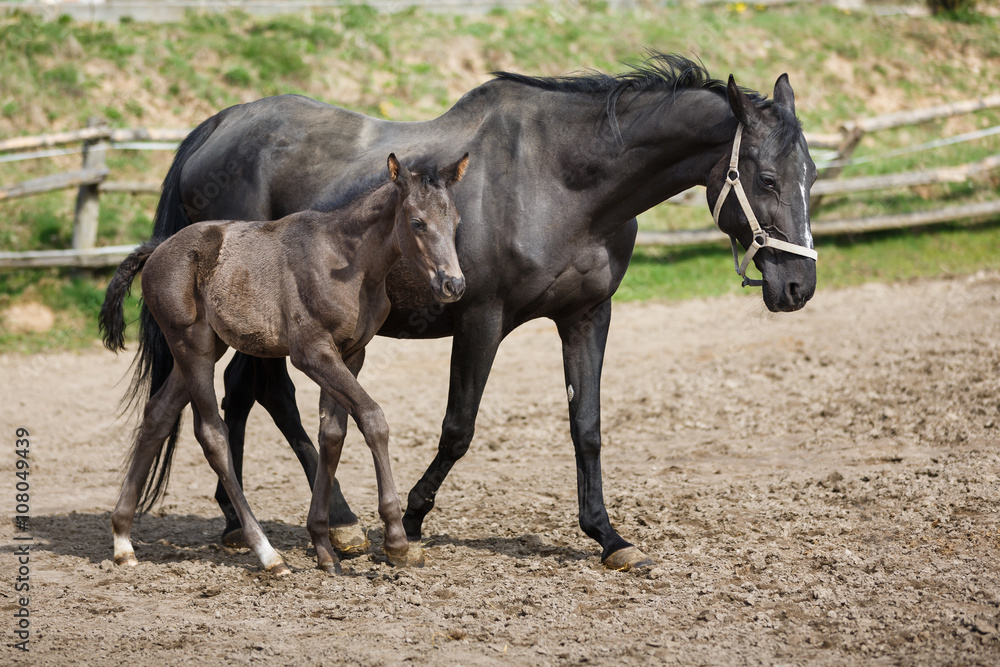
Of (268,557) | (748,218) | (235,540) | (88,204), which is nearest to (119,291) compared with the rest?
(235,540)

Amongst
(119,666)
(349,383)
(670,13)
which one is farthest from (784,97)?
(670,13)

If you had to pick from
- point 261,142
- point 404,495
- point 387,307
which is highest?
point 261,142

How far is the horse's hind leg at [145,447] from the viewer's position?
4434 millimetres

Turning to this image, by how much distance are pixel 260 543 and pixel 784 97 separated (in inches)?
120

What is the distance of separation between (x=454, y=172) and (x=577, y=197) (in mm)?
669

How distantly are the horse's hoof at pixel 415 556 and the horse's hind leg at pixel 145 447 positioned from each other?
1306 mm

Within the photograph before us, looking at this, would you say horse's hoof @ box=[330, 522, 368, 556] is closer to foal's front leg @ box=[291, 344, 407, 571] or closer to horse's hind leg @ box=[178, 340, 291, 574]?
horse's hind leg @ box=[178, 340, 291, 574]

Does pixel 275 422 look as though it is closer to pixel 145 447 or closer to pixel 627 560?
pixel 145 447

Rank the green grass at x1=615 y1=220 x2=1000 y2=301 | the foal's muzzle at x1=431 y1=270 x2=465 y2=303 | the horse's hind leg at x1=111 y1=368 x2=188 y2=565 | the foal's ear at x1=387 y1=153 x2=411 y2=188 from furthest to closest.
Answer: the green grass at x1=615 y1=220 x2=1000 y2=301, the horse's hind leg at x1=111 y1=368 x2=188 y2=565, the foal's ear at x1=387 y1=153 x2=411 y2=188, the foal's muzzle at x1=431 y1=270 x2=465 y2=303

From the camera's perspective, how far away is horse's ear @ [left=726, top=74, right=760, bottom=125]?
12.7 feet

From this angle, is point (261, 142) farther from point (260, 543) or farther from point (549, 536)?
point (549, 536)

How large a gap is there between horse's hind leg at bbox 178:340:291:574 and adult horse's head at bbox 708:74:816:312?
2452 mm

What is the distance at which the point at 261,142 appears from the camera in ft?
16.4

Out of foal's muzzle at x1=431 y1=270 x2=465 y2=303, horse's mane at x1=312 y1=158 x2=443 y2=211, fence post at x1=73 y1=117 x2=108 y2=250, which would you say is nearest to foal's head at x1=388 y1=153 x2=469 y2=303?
foal's muzzle at x1=431 y1=270 x2=465 y2=303
